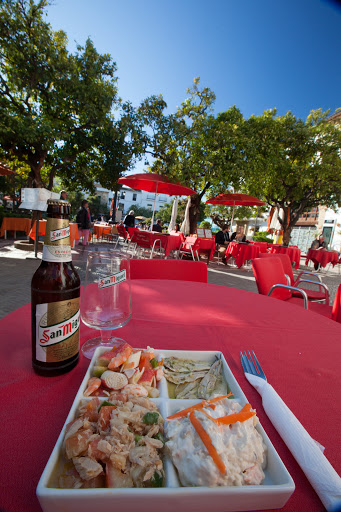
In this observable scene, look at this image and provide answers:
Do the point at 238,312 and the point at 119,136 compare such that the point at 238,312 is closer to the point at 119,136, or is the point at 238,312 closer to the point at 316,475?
the point at 316,475

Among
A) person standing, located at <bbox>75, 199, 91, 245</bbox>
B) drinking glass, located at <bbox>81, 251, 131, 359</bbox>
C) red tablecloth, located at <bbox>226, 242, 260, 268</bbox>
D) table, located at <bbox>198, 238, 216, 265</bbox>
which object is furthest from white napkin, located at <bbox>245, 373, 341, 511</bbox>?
person standing, located at <bbox>75, 199, 91, 245</bbox>

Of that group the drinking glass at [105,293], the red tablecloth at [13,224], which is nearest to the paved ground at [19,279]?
the drinking glass at [105,293]

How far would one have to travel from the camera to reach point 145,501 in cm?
35

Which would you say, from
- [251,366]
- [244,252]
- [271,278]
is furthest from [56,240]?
[244,252]

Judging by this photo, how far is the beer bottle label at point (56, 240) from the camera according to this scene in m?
0.69

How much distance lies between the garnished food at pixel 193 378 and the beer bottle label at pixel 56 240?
46cm

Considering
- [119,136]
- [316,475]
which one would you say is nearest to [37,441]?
[316,475]

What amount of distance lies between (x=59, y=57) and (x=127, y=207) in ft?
174

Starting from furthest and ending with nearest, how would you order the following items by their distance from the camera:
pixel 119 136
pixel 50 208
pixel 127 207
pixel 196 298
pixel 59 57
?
pixel 127 207 → pixel 119 136 → pixel 59 57 → pixel 196 298 → pixel 50 208

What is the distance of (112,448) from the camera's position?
0.42 metres

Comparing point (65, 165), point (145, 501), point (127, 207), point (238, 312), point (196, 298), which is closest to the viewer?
point (145, 501)

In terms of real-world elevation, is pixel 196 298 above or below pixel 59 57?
below

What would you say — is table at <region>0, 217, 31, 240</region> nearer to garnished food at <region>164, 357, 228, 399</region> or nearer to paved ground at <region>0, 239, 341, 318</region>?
paved ground at <region>0, 239, 341, 318</region>

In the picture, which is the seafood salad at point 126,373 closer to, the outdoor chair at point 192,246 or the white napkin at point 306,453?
the white napkin at point 306,453
